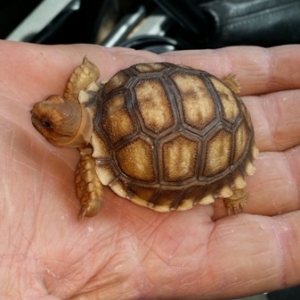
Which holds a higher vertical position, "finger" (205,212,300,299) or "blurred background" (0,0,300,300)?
"blurred background" (0,0,300,300)

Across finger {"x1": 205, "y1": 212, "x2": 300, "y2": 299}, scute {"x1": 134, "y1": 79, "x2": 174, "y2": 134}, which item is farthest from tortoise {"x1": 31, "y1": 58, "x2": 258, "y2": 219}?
finger {"x1": 205, "y1": 212, "x2": 300, "y2": 299}

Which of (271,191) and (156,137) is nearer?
(156,137)

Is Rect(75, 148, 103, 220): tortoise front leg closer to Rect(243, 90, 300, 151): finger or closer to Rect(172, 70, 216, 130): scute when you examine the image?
Rect(172, 70, 216, 130): scute

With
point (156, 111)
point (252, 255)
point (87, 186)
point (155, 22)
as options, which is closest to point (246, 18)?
point (155, 22)

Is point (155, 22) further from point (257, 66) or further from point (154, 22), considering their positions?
point (257, 66)

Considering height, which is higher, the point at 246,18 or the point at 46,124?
the point at 46,124

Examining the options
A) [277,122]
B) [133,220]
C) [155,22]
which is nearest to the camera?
[133,220]

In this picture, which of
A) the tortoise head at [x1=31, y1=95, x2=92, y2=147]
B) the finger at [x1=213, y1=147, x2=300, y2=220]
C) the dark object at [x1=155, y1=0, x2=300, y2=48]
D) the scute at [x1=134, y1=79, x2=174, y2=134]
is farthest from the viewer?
the dark object at [x1=155, y1=0, x2=300, y2=48]
